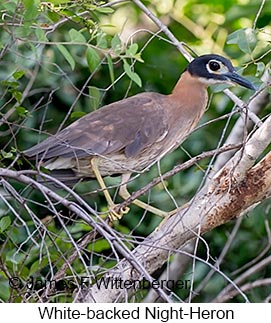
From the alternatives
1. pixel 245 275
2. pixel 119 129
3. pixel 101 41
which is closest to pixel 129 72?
pixel 101 41

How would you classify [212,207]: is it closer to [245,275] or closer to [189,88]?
[189,88]

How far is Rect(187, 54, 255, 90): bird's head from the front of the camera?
2809 mm

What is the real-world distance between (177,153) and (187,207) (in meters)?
1.44

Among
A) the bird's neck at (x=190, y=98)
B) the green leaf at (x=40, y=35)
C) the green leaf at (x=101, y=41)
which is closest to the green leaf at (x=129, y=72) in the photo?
the green leaf at (x=101, y=41)

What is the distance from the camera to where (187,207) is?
2.28 meters

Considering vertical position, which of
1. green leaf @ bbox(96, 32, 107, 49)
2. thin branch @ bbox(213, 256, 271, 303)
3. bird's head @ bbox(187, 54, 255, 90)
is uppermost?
green leaf @ bbox(96, 32, 107, 49)

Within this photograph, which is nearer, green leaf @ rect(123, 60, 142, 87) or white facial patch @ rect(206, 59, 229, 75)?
green leaf @ rect(123, 60, 142, 87)

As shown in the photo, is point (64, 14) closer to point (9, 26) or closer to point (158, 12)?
point (9, 26)

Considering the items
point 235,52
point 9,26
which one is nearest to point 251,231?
point 235,52

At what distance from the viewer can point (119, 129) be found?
2801 mm

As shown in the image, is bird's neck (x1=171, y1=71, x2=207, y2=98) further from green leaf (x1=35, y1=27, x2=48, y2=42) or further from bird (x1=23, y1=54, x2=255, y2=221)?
green leaf (x1=35, y1=27, x2=48, y2=42)

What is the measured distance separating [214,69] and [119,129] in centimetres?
35

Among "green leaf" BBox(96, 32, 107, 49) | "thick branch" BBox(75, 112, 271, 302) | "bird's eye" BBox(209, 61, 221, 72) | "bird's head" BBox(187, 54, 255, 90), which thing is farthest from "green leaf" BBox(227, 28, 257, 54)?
"bird's eye" BBox(209, 61, 221, 72)

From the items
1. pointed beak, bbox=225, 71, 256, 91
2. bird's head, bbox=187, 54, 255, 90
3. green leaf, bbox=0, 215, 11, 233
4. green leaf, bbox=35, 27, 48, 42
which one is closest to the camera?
green leaf, bbox=35, 27, 48, 42
